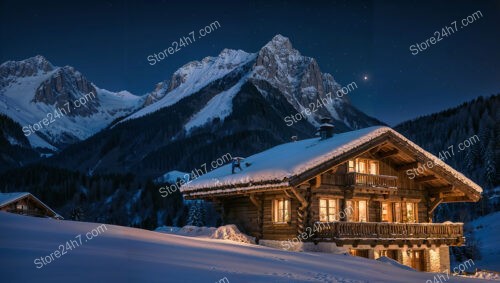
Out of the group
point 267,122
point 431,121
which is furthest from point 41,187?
point 431,121

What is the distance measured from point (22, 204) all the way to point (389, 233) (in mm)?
38425

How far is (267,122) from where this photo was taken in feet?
629

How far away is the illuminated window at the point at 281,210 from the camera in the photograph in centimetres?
2365

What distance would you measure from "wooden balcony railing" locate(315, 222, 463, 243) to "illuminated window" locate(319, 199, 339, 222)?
193 centimetres

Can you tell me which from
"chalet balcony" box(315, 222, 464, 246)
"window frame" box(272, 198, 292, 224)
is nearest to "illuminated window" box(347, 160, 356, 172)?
"chalet balcony" box(315, 222, 464, 246)

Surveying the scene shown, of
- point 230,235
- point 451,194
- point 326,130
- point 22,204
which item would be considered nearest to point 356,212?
point 326,130

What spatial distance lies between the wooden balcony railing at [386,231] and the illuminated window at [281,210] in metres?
2.18

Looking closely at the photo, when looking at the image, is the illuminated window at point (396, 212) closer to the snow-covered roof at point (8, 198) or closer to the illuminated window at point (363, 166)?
the illuminated window at point (363, 166)

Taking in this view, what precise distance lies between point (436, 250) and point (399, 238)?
4.76 meters

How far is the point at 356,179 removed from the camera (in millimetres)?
23828

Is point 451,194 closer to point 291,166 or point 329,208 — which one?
point 329,208

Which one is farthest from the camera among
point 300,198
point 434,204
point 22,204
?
point 22,204

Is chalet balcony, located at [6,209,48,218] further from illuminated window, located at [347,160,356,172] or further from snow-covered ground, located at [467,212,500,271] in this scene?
snow-covered ground, located at [467,212,500,271]

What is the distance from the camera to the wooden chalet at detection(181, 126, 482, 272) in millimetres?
21969
